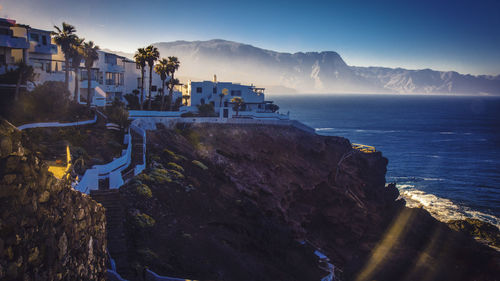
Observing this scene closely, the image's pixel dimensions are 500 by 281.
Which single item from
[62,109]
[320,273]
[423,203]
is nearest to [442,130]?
[423,203]

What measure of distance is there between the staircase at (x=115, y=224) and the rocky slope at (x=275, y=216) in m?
0.40

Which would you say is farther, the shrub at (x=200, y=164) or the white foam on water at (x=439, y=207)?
the white foam on water at (x=439, y=207)

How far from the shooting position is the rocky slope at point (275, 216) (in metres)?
20.8

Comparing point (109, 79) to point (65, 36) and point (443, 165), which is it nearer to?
point (65, 36)

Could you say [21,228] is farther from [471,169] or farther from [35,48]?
[471,169]

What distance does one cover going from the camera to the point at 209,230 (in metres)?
23.7

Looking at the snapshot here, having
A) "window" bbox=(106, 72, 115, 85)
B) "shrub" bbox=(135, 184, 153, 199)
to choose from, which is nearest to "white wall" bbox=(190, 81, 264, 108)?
"window" bbox=(106, 72, 115, 85)

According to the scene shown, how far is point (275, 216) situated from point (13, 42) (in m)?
29.8

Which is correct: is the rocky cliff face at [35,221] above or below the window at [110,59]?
below

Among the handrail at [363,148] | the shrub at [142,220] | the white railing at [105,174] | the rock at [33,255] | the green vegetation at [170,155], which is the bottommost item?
the handrail at [363,148]

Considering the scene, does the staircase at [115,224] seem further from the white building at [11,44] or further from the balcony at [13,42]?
the balcony at [13,42]

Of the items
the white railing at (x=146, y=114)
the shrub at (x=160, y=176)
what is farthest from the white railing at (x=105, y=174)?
the white railing at (x=146, y=114)

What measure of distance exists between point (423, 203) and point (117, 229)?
48209 millimetres

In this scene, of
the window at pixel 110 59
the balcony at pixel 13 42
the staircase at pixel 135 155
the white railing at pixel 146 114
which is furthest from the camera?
the window at pixel 110 59
